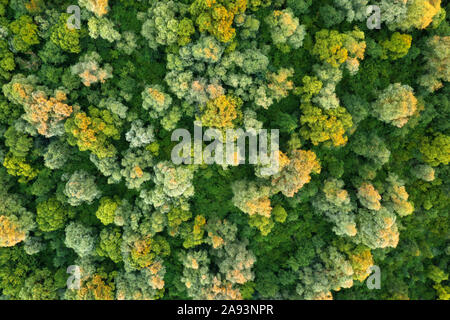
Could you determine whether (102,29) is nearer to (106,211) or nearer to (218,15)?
(218,15)

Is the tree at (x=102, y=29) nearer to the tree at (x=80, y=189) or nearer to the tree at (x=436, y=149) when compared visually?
the tree at (x=80, y=189)

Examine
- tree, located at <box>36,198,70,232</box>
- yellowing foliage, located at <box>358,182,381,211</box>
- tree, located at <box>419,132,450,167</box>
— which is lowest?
tree, located at <box>36,198,70,232</box>

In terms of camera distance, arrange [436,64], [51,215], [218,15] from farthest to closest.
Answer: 1. [51,215]
2. [436,64]
3. [218,15]

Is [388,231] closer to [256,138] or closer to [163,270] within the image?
[256,138]

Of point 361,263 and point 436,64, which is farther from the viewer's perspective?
point 361,263

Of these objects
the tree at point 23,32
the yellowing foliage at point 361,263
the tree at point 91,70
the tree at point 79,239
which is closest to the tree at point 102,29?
the tree at point 91,70

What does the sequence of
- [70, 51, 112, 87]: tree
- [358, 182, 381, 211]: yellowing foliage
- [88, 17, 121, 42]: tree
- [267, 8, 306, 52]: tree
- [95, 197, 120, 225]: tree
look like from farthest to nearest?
[95, 197, 120, 225]: tree → [358, 182, 381, 211]: yellowing foliage → [70, 51, 112, 87]: tree → [88, 17, 121, 42]: tree → [267, 8, 306, 52]: tree

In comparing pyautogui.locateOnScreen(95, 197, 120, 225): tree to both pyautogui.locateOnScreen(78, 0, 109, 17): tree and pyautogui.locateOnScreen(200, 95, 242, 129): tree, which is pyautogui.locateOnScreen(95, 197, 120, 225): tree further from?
pyautogui.locateOnScreen(78, 0, 109, 17): tree

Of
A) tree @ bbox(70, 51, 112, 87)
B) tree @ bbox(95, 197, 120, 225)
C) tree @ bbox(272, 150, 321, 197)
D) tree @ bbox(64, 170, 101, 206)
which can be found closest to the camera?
tree @ bbox(70, 51, 112, 87)

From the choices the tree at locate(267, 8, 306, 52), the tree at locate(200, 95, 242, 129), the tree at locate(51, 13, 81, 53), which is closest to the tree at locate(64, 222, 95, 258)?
the tree at locate(200, 95, 242, 129)

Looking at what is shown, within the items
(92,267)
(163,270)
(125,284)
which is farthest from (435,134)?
(92,267)

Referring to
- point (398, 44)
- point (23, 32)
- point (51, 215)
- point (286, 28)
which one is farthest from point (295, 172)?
point (23, 32)
